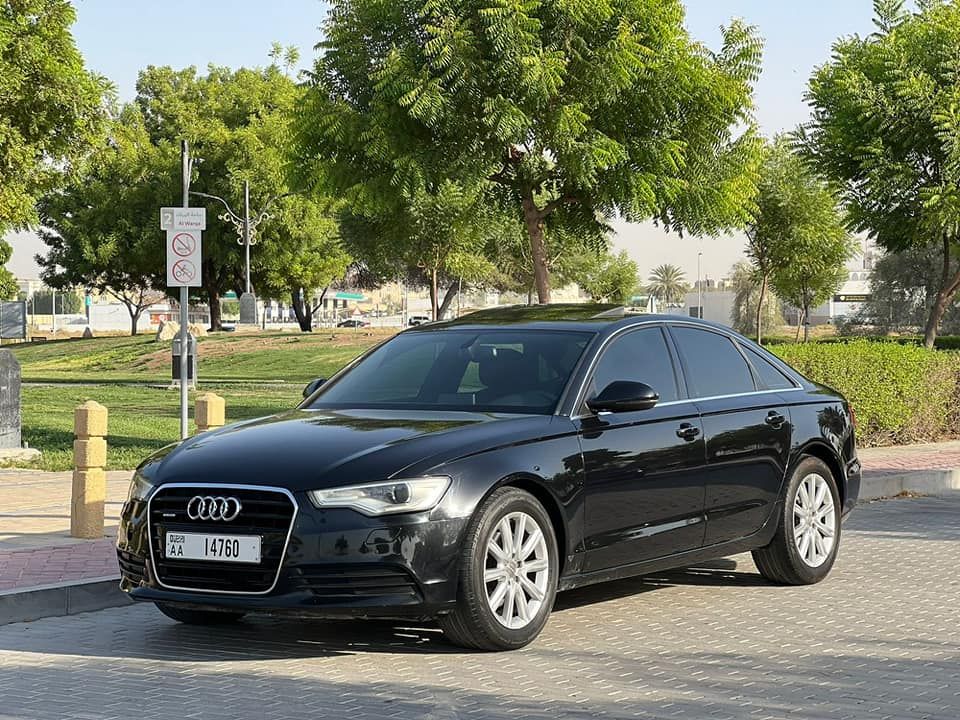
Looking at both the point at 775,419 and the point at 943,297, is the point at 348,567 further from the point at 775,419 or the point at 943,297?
the point at 943,297

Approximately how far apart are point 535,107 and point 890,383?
5.78 m

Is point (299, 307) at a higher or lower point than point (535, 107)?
lower

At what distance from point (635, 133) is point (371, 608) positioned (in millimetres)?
15198

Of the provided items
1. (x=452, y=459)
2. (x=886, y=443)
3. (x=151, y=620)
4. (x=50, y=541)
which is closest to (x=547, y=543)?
(x=452, y=459)

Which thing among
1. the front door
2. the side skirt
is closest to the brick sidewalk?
the side skirt

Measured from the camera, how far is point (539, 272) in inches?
847

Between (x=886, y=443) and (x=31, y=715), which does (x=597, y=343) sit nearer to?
(x=31, y=715)

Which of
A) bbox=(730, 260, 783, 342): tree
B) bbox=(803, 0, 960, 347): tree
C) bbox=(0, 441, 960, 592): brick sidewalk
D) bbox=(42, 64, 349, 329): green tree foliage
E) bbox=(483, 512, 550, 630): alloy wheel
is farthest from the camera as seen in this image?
bbox=(730, 260, 783, 342): tree

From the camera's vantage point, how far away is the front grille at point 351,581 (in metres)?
6.62

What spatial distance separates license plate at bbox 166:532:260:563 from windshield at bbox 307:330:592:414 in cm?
142

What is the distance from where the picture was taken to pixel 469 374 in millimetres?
8016

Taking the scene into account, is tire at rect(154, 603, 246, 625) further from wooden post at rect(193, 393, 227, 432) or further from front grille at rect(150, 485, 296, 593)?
wooden post at rect(193, 393, 227, 432)

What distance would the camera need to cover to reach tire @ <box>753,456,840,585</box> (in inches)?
353

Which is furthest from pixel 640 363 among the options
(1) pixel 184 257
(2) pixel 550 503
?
(1) pixel 184 257
